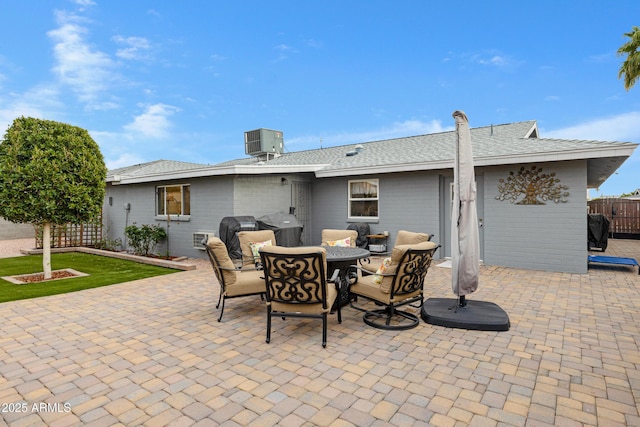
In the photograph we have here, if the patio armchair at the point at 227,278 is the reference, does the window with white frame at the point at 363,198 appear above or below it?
above

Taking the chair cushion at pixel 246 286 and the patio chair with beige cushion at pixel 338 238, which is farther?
the patio chair with beige cushion at pixel 338 238

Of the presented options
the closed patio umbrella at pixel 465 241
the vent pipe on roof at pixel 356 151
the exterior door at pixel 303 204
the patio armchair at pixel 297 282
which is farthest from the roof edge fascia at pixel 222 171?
the closed patio umbrella at pixel 465 241

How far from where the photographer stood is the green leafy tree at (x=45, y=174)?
22.3 feet

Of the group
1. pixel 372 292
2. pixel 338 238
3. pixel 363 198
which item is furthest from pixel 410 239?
pixel 363 198

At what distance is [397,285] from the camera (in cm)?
414

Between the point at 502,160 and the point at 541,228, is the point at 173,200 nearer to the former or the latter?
the point at 502,160

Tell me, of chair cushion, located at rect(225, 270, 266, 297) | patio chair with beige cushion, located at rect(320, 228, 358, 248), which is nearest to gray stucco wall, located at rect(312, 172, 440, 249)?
patio chair with beige cushion, located at rect(320, 228, 358, 248)

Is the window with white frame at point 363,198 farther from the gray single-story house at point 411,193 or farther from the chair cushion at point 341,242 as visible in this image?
the chair cushion at point 341,242

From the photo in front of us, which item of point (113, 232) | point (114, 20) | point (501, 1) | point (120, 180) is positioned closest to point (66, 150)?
point (120, 180)

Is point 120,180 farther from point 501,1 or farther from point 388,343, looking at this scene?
point 501,1

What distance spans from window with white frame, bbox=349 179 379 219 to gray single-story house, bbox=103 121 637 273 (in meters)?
0.03

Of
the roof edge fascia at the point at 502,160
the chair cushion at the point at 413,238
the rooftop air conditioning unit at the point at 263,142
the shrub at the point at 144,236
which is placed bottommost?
the shrub at the point at 144,236

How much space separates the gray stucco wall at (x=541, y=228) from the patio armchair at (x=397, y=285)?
4.70 meters

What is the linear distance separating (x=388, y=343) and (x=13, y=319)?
4.89m
